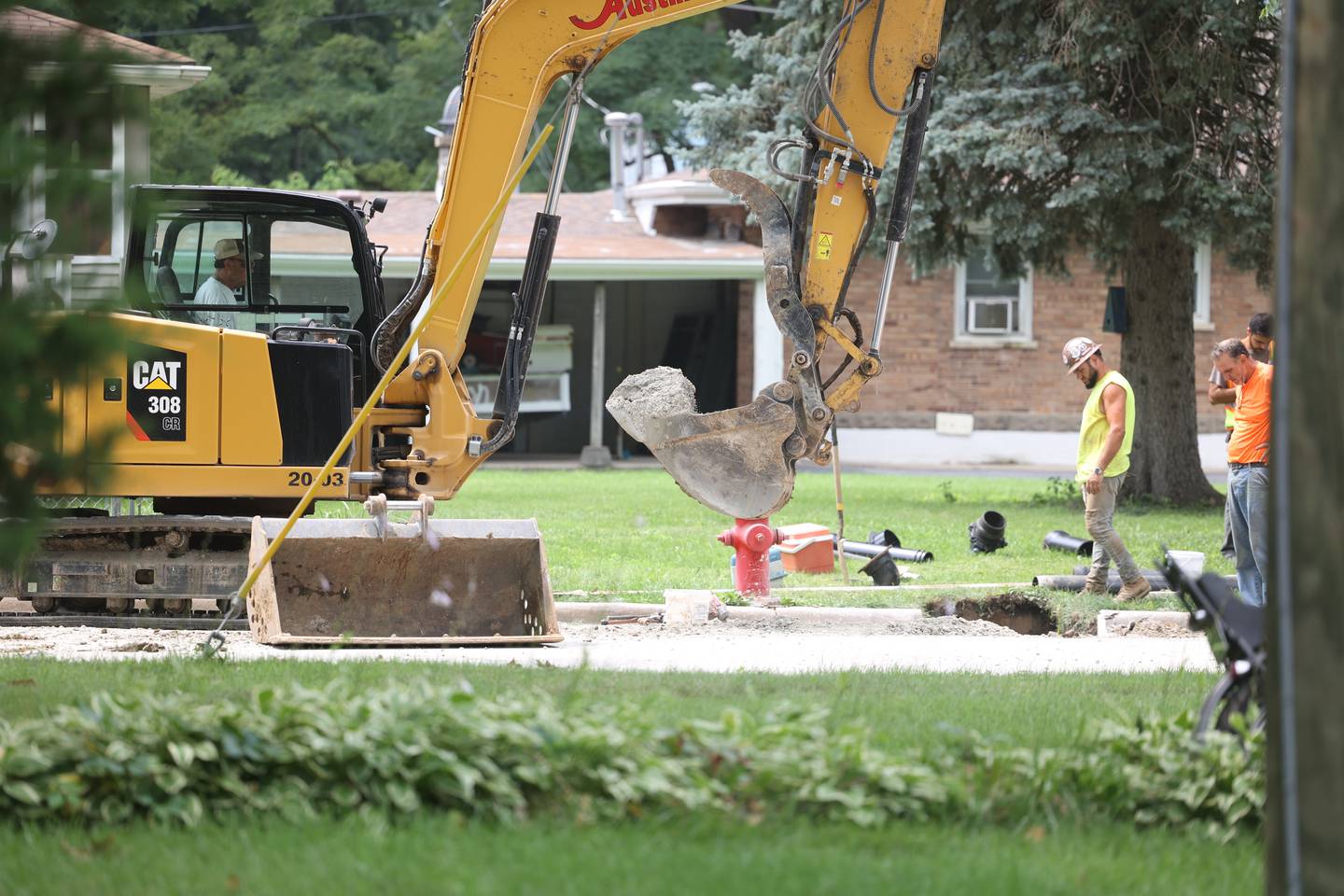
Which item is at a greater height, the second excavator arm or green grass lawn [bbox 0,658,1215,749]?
the second excavator arm

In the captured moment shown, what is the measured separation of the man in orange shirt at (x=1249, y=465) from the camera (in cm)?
1055

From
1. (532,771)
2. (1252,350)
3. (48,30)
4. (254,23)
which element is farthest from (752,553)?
(254,23)

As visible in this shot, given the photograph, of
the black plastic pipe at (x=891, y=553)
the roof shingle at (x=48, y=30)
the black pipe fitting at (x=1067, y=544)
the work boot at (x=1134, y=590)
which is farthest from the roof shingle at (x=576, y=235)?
the roof shingle at (x=48, y=30)

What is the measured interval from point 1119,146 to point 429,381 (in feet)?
35.2

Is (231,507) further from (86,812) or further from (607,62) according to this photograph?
(607,62)

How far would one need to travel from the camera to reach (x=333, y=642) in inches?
332

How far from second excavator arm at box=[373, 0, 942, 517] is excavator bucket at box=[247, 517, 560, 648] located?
70 cm

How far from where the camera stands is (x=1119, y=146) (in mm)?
18312

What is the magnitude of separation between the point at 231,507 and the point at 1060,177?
38.7ft

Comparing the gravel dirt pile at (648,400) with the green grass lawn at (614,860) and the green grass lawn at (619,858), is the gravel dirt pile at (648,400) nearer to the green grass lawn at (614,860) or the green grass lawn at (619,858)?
the green grass lawn at (619,858)

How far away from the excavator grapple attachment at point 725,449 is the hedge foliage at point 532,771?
4.36 metres

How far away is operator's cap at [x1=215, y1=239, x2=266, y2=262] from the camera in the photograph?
10539 millimetres

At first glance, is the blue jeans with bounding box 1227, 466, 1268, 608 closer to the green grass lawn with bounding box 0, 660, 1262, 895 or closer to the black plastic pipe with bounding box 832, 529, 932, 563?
the black plastic pipe with bounding box 832, 529, 932, 563

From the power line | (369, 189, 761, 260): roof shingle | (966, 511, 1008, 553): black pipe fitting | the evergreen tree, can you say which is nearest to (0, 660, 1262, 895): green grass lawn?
(966, 511, 1008, 553): black pipe fitting
